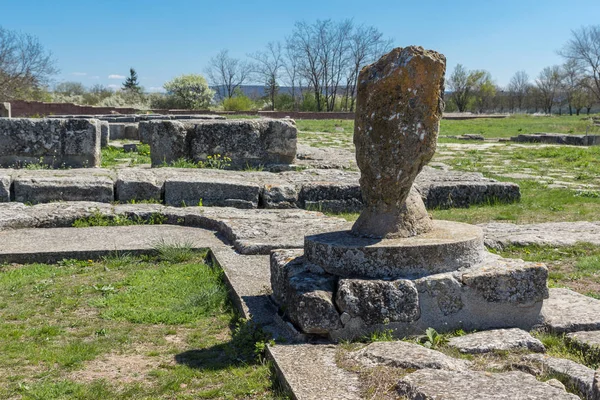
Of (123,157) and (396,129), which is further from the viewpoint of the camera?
(123,157)

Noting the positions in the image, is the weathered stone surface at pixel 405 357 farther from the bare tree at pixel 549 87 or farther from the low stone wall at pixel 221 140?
the bare tree at pixel 549 87

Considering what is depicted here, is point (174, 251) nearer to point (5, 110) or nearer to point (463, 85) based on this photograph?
point (5, 110)

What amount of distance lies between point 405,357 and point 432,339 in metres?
0.48

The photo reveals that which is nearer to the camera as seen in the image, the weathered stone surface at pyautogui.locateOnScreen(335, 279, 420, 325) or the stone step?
the weathered stone surface at pyautogui.locateOnScreen(335, 279, 420, 325)

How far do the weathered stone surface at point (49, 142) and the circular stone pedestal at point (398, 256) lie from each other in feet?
23.9

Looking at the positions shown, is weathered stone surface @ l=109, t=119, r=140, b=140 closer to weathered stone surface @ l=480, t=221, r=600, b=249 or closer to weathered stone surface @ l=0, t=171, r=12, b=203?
weathered stone surface @ l=0, t=171, r=12, b=203

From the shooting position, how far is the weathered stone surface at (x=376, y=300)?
3.68 metres

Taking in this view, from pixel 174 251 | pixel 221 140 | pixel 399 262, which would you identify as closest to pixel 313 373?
pixel 399 262

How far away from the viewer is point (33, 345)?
13.0 ft

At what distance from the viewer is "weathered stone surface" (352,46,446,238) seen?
3986mm

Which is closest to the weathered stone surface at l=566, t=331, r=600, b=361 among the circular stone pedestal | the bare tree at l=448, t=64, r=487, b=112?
the circular stone pedestal

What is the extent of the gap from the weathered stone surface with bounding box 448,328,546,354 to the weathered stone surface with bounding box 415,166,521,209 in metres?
5.27

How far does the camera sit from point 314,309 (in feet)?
12.0

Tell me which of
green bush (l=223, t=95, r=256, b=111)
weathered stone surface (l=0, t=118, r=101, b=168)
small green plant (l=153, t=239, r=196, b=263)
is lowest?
small green plant (l=153, t=239, r=196, b=263)
